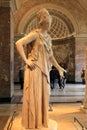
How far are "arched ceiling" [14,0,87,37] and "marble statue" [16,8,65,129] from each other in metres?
16.4

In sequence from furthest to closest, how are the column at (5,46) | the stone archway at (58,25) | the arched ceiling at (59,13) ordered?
the stone archway at (58,25)
the arched ceiling at (59,13)
the column at (5,46)

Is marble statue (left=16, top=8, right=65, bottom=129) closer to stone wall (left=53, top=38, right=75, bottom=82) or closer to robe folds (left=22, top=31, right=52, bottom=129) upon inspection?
robe folds (left=22, top=31, right=52, bottom=129)

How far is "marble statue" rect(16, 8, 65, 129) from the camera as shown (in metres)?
6.59

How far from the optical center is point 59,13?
24656 millimetres

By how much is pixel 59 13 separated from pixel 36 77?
728 inches

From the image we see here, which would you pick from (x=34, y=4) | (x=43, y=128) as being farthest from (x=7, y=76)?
(x=34, y=4)

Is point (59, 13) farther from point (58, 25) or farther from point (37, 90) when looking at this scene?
point (37, 90)

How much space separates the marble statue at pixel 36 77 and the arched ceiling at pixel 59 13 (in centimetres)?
1643

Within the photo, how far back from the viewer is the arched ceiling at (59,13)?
23.5m

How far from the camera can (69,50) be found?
1022 inches

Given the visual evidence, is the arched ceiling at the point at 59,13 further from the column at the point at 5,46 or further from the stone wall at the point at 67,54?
the column at the point at 5,46

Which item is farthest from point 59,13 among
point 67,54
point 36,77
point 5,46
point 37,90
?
point 37,90

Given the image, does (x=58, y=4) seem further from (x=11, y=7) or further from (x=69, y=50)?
(x=11, y=7)

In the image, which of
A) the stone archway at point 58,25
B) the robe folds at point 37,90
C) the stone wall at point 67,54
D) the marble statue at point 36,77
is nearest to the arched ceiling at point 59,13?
the stone archway at point 58,25
